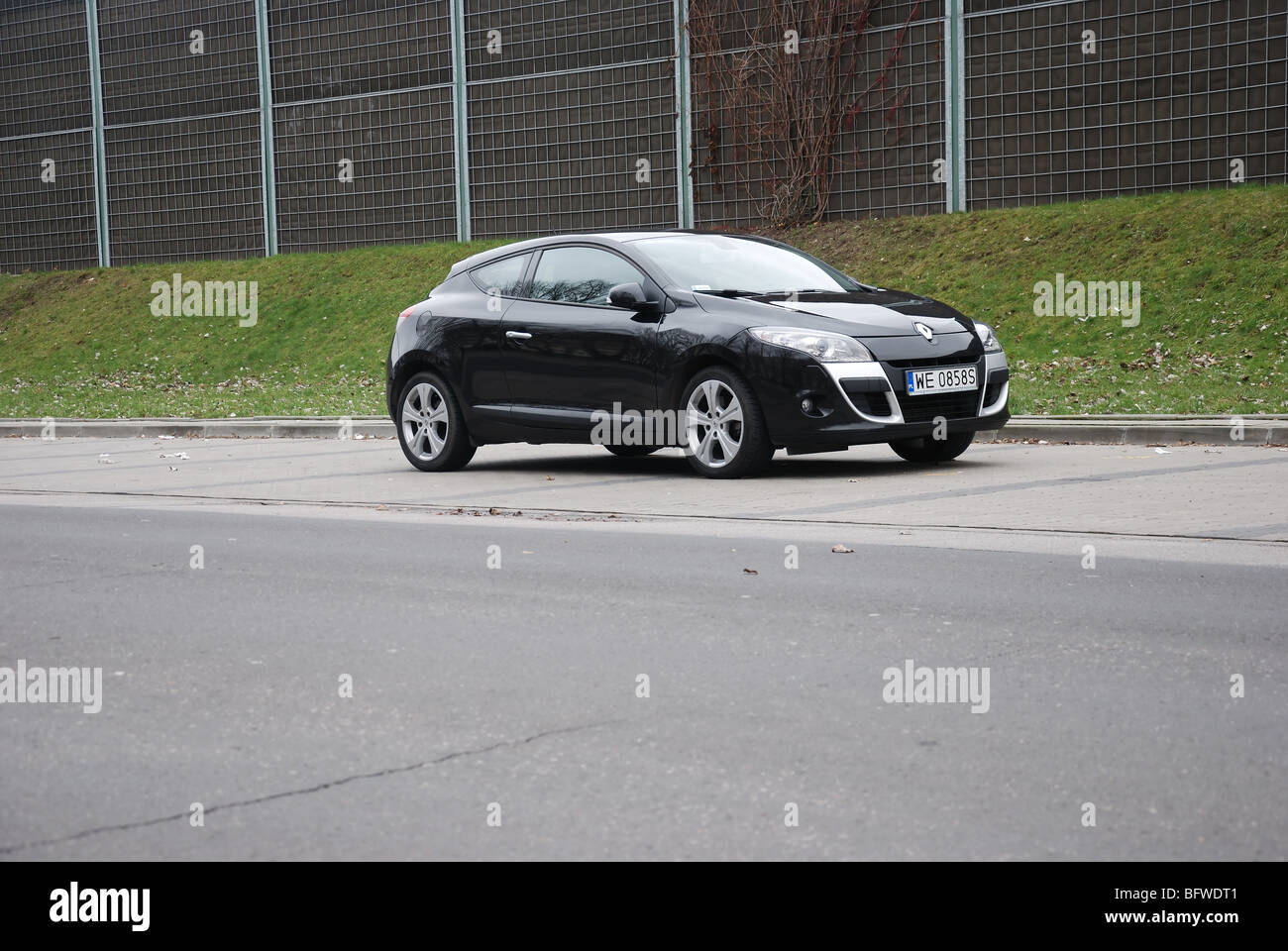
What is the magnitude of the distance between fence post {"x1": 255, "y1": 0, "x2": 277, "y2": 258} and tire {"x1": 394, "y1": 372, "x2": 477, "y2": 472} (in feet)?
60.0

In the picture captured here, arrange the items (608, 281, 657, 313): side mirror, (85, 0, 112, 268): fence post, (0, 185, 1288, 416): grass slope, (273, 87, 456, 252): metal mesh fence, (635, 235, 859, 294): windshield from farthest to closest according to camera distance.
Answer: (85, 0, 112, 268): fence post < (273, 87, 456, 252): metal mesh fence < (0, 185, 1288, 416): grass slope < (635, 235, 859, 294): windshield < (608, 281, 657, 313): side mirror

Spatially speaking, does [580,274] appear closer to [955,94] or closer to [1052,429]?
[1052,429]

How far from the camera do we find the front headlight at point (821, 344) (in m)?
10.8

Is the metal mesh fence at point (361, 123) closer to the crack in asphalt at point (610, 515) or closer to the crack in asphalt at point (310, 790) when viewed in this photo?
the crack in asphalt at point (610, 515)

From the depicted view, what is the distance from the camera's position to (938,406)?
36.7ft

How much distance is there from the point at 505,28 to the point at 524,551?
20645mm

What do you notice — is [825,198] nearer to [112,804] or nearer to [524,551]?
[524,551]

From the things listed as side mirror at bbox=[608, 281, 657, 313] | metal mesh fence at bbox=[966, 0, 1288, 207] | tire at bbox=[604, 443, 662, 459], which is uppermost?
metal mesh fence at bbox=[966, 0, 1288, 207]

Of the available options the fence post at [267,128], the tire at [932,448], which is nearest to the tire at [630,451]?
the tire at [932,448]

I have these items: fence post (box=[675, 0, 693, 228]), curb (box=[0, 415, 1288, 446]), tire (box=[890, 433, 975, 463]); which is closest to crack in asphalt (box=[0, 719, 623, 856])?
tire (box=[890, 433, 975, 463])

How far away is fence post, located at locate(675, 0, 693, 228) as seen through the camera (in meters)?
25.1

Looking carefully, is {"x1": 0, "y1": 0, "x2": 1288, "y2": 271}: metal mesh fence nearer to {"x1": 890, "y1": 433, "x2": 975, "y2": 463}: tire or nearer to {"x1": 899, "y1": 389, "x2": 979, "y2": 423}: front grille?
{"x1": 890, "y1": 433, "x2": 975, "y2": 463}: tire

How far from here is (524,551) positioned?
8.27 meters

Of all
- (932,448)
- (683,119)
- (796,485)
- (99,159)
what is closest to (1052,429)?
(932,448)
